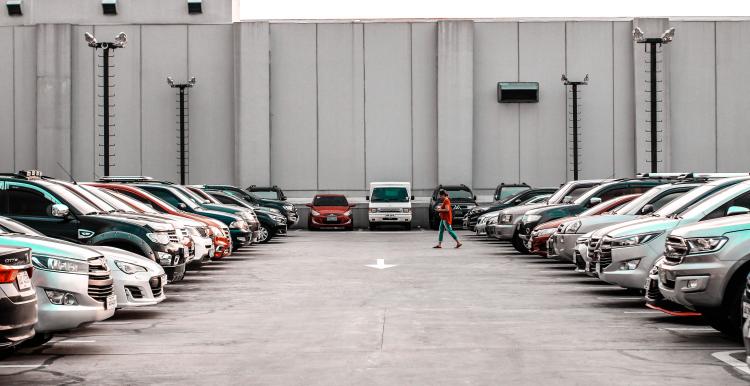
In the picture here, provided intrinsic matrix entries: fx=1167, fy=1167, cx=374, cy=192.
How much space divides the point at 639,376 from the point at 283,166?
44.4 m

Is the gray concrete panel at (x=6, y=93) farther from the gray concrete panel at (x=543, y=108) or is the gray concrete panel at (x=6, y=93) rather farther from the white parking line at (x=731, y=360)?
the white parking line at (x=731, y=360)

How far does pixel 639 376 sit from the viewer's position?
9078mm

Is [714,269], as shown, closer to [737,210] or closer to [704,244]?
[704,244]

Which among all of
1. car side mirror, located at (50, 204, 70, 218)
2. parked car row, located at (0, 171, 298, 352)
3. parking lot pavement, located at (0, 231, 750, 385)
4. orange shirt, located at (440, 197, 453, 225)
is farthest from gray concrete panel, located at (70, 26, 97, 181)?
car side mirror, located at (50, 204, 70, 218)

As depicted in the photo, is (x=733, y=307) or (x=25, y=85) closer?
(x=733, y=307)

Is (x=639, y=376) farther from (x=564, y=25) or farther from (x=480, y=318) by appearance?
(x=564, y=25)

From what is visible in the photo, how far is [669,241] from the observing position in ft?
38.4

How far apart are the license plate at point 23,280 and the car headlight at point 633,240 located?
27.4 feet

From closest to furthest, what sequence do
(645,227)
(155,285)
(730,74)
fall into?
1. (155,285)
2. (645,227)
3. (730,74)

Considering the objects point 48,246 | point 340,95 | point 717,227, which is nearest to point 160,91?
point 340,95

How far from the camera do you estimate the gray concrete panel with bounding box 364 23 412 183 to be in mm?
52750

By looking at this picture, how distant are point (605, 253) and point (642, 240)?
61cm

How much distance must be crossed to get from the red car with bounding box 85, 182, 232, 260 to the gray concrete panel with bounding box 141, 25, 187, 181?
30493 mm

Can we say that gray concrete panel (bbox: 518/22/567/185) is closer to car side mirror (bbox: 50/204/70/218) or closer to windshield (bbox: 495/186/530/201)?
windshield (bbox: 495/186/530/201)
